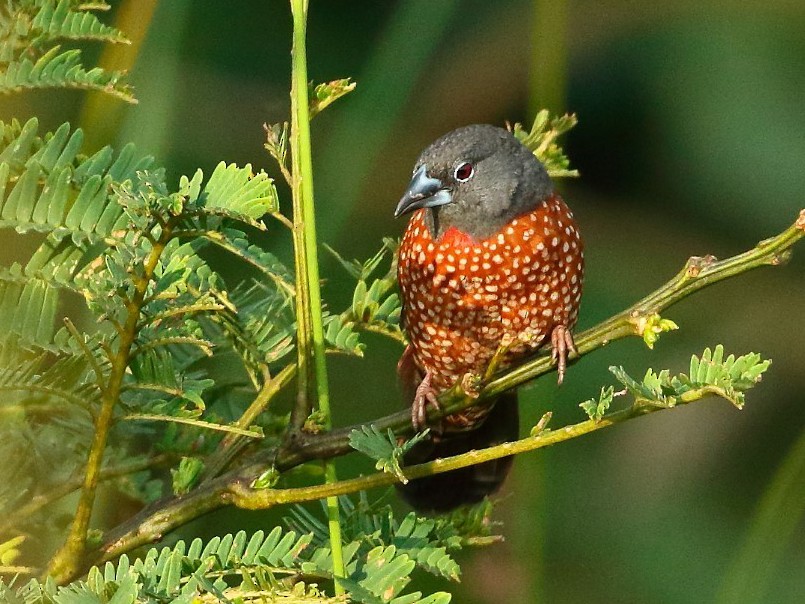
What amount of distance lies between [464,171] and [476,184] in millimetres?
66

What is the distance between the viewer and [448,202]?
3031 millimetres

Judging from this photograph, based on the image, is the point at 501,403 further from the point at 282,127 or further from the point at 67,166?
the point at 67,166

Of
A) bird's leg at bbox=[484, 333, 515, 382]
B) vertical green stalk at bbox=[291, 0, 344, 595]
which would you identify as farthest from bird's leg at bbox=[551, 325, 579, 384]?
vertical green stalk at bbox=[291, 0, 344, 595]

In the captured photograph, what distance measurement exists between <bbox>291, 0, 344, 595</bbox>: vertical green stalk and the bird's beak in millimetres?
1068

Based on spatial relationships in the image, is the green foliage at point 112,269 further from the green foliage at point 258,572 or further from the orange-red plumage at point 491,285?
the orange-red plumage at point 491,285

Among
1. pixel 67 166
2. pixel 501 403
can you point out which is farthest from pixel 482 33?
pixel 67 166

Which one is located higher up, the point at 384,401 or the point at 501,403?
the point at 501,403

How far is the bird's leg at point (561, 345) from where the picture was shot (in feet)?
8.24

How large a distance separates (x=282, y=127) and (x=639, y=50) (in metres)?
3.16

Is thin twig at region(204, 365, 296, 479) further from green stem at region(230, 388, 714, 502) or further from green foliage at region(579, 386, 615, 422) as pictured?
green foliage at region(579, 386, 615, 422)

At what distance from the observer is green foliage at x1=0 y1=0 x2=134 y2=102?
172cm

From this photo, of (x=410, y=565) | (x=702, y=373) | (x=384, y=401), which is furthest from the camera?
(x=384, y=401)

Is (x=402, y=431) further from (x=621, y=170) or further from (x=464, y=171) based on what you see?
(x=621, y=170)

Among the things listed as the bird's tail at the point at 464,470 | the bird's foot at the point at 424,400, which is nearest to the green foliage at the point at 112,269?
the bird's foot at the point at 424,400
